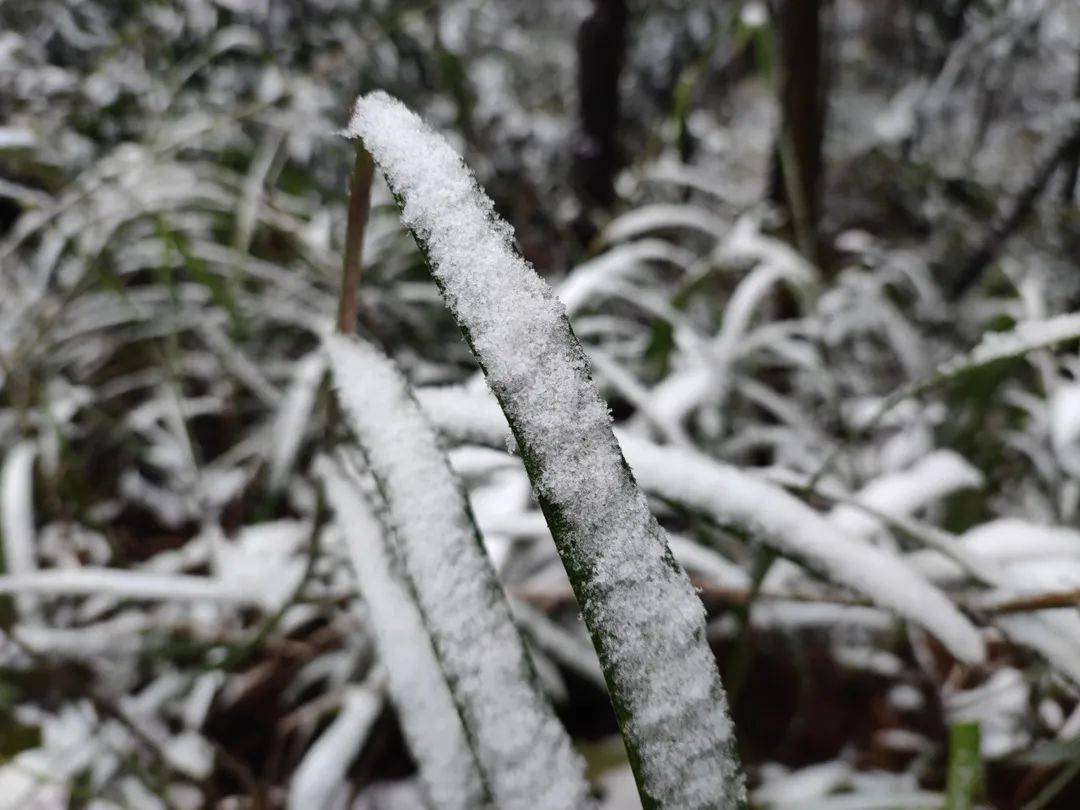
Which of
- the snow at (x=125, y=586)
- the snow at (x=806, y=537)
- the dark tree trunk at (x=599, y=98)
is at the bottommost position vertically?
the snow at (x=806, y=537)

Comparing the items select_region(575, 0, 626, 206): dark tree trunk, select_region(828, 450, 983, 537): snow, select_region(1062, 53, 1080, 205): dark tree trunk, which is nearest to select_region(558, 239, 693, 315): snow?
select_region(828, 450, 983, 537): snow

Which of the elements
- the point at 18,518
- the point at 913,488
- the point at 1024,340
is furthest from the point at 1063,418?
the point at 18,518

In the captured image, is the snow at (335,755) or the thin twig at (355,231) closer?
Result: the thin twig at (355,231)

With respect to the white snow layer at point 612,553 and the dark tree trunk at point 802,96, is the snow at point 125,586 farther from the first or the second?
the dark tree trunk at point 802,96

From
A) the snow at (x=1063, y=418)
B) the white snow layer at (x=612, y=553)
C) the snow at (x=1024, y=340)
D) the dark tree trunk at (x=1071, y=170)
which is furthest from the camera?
the dark tree trunk at (x=1071, y=170)

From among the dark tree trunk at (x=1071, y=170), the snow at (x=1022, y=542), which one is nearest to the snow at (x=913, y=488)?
the snow at (x=1022, y=542)

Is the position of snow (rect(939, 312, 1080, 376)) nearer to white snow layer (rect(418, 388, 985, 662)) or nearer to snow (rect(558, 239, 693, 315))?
white snow layer (rect(418, 388, 985, 662))

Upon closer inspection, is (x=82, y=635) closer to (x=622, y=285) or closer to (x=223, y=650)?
(x=223, y=650)
